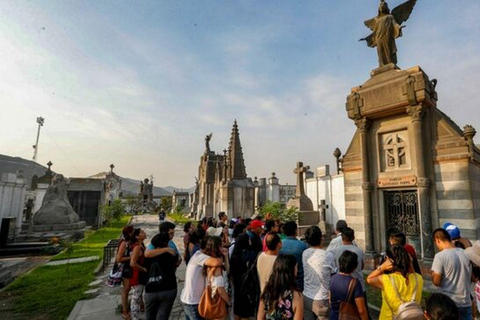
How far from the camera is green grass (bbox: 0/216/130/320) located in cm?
582

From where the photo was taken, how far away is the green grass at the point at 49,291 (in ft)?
19.1

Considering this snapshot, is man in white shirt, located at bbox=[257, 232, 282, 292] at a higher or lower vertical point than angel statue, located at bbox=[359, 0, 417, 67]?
lower

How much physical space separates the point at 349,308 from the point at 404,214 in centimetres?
633


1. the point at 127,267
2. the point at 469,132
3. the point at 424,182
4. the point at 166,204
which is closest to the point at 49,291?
the point at 127,267

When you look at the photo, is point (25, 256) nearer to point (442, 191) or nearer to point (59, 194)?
point (59, 194)

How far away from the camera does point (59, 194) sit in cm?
2119

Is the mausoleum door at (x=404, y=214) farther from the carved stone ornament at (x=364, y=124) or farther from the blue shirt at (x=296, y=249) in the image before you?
the blue shirt at (x=296, y=249)

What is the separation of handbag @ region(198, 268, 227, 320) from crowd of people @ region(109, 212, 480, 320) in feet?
0.04

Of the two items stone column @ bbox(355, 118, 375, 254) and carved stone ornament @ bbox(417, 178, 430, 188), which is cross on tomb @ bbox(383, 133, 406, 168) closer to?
stone column @ bbox(355, 118, 375, 254)

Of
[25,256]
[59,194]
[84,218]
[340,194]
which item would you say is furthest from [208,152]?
[25,256]

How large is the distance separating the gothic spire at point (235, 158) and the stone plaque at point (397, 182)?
820 inches

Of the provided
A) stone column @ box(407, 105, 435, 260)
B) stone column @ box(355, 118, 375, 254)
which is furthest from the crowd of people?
stone column @ box(355, 118, 375, 254)

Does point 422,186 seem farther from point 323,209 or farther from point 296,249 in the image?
point 323,209

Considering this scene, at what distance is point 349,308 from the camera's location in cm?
291
